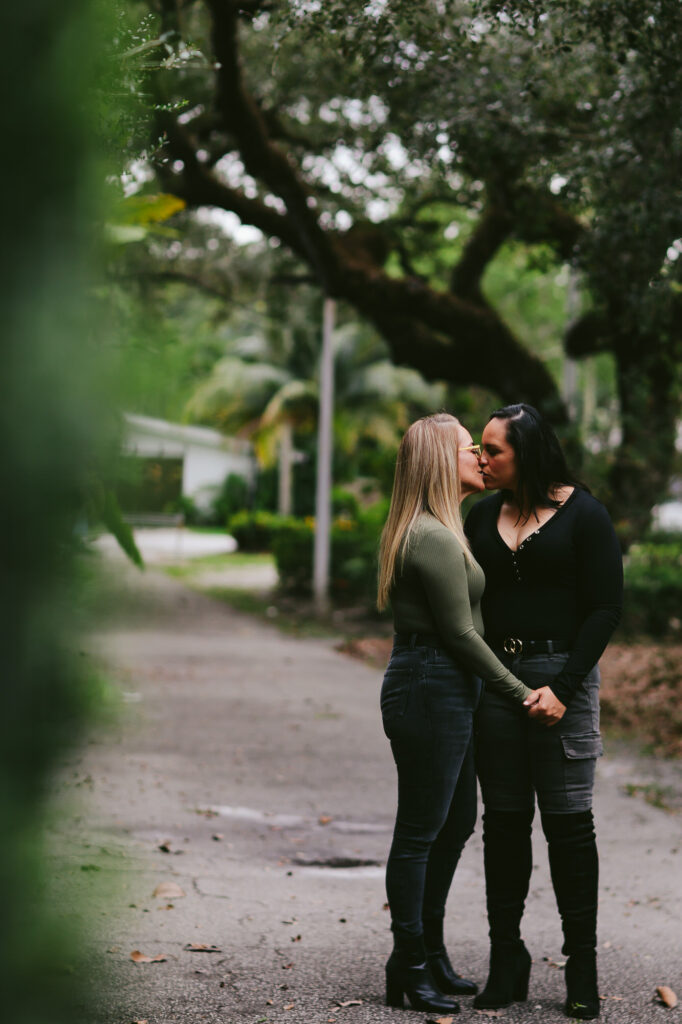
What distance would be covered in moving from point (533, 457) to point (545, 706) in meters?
0.83

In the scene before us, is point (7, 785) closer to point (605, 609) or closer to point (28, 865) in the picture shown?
point (28, 865)

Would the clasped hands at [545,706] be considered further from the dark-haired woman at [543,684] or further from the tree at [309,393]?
the tree at [309,393]

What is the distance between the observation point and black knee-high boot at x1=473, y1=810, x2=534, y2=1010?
137 inches

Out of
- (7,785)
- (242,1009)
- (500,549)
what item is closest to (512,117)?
(500,549)

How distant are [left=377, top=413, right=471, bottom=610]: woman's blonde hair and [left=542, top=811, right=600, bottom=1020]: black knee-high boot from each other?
986mm

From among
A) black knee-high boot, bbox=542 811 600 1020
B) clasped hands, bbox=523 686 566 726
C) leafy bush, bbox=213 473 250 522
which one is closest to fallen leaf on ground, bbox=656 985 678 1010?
black knee-high boot, bbox=542 811 600 1020

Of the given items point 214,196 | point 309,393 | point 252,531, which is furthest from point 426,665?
point 309,393

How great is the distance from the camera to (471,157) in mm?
7414

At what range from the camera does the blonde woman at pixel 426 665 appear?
10.9 ft

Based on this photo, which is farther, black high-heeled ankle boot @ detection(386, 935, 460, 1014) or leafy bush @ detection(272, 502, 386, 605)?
leafy bush @ detection(272, 502, 386, 605)

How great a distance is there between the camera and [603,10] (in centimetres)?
500

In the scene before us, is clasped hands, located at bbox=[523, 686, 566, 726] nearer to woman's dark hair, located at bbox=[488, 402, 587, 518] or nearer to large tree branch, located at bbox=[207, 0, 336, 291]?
woman's dark hair, located at bbox=[488, 402, 587, 518]

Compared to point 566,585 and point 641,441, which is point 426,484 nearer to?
point 566,585

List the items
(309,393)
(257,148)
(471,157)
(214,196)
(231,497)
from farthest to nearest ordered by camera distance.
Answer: (231,497) < (309,393) < (214,196) < (257,148) < (471,157)
